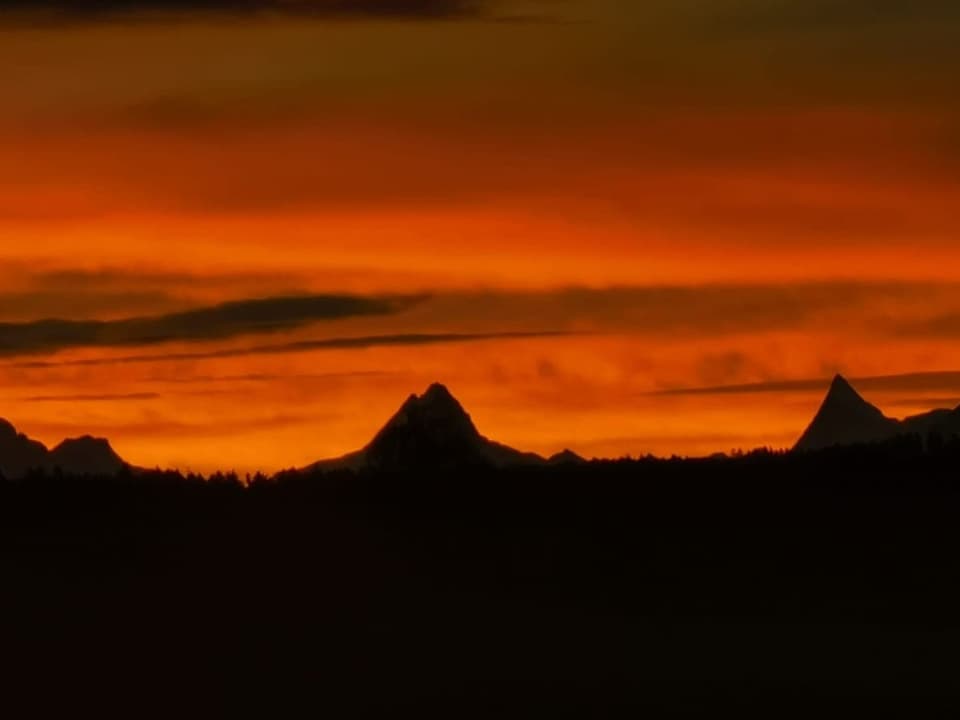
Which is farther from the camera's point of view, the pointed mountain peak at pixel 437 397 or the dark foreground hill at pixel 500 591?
the pointed mountain peak at pixel 437 397

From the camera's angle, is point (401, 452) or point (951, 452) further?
point (401, 452)

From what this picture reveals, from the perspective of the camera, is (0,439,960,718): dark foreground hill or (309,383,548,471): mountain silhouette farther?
(309,383,548,471): mountain silhouette

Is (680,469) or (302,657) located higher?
(680,469)

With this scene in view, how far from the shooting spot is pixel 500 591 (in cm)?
2941

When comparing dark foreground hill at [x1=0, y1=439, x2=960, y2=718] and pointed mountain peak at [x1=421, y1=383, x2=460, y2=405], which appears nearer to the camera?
dark foreground hill at [x1=0, y1=439, x2=960, y2=718]

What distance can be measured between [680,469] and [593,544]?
1.68m

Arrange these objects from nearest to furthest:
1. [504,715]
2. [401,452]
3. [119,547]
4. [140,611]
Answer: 1. [504,715]
2. [140,611]
3. [119,547]
4. [401,452]

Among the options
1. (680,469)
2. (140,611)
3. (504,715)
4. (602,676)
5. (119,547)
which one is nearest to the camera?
(504,715)

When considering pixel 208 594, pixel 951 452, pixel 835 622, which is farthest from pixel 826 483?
pixel 208 594

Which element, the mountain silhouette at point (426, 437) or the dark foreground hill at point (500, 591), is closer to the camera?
the dark foreground hill at point (500, 591)

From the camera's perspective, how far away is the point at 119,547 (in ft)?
95.6

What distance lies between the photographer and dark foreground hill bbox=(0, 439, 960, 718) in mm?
23406

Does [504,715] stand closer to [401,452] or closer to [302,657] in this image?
[302,657]

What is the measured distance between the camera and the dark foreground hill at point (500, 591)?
2341cm
